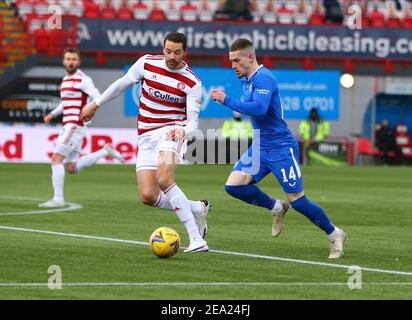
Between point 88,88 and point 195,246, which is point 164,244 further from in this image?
point 88,88

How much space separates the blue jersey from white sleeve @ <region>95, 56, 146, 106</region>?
43.0 inches

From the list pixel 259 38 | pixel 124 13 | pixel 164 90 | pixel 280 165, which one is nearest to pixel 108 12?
pixel 124 13

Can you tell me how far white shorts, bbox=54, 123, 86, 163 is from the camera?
1772 centimetres

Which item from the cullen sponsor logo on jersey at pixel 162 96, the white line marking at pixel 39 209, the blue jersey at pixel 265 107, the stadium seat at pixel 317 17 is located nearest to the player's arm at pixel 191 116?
the cullen sponsor logo on jersey at pixel 162 96

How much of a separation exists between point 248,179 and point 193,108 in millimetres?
963

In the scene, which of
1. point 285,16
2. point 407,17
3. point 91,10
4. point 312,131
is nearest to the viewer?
point 312,131

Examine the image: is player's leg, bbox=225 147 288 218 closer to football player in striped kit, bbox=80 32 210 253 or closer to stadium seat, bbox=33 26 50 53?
football player in striped kit, bbox=80 32 210 253

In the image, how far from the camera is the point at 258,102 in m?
10.7

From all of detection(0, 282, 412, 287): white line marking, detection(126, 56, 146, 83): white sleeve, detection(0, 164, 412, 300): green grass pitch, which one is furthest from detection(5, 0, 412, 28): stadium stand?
detection(0, 282, 412, 287): white line marking

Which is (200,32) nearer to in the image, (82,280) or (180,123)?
(180,123)

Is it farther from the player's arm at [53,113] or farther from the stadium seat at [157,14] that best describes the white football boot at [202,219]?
the stadium seat at [157,14]

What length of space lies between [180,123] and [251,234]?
2.53 metres
